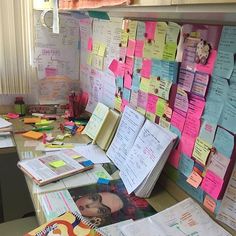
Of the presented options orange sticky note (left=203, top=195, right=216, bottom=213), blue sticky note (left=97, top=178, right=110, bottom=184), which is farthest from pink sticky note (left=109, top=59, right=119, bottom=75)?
orange sticky note (left=203, top=195, right=216, bottom=213)

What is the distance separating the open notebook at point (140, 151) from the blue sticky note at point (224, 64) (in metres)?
0.32

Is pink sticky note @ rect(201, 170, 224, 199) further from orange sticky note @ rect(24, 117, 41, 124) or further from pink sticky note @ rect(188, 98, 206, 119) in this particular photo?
orange sticky note @ rect(24, 117, 41, 124)

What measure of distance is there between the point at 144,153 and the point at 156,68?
14.2 inches

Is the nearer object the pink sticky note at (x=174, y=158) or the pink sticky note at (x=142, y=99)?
the pink sticky note at (x=174, y=158)

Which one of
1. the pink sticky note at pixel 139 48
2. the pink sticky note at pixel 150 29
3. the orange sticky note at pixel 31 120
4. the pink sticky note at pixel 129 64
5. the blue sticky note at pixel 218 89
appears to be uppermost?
the pink sticky note at pixel 150 29

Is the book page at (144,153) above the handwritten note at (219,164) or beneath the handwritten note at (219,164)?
beneath

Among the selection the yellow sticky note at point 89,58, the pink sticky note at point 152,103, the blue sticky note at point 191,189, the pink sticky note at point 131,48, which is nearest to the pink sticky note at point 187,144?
the blue sticky note at point 191,189

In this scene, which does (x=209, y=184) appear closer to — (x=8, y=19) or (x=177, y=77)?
(x=177, y=77)

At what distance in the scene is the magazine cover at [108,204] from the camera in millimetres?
1017

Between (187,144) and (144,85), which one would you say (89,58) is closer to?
(144,85)

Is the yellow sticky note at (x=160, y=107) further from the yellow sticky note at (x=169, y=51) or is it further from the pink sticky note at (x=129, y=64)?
the pink sticky note at (x=129, y=64)

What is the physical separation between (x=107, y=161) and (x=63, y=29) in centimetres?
105

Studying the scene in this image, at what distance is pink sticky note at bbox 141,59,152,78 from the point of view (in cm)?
129

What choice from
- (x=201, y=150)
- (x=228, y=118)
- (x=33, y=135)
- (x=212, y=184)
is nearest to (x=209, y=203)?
(x=212, y=184)
